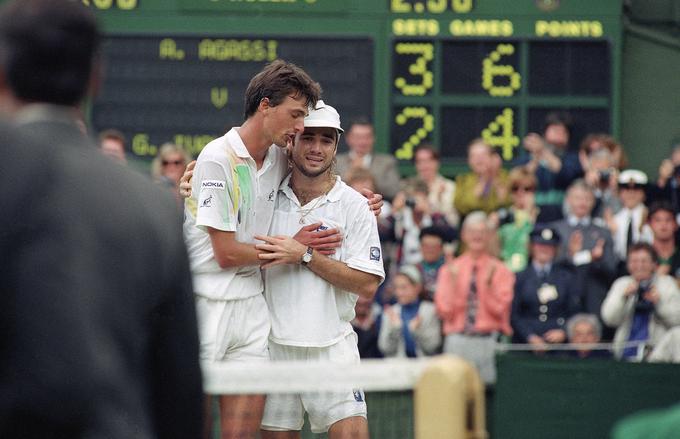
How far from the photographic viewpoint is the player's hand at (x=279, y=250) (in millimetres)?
6613

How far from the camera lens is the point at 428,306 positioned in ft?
36.9

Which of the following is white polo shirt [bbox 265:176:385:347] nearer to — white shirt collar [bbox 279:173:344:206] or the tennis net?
white shirt collar [bbox 279:173:344:206]

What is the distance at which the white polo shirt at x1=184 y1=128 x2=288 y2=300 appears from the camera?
6598mm

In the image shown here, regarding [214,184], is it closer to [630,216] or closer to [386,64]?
[630,216]

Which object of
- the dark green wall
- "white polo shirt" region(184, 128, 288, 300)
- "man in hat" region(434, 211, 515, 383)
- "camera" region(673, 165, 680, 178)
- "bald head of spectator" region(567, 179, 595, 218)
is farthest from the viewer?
the dark green wall

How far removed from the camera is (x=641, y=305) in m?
10.9

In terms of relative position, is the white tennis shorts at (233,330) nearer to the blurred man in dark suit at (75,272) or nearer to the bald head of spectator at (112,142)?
the blurred man in dark suit at (75,272)

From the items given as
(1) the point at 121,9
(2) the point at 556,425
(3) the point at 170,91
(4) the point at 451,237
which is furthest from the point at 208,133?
(2) the point at 556,425

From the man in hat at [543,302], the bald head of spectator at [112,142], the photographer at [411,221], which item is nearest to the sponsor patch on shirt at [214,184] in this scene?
the man in hat at [543,302]

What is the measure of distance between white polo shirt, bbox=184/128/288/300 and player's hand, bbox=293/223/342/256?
199 millimetres

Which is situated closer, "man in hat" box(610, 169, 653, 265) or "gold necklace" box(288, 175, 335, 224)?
"gold necklace" box(288, 175, 335, 224)

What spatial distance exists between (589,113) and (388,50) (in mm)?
1920

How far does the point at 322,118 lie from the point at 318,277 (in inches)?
28.2

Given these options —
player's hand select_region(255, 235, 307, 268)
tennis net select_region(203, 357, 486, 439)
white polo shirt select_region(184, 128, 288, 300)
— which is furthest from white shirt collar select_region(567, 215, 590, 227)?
tennis net select_region(203, 357, 486, 439)
